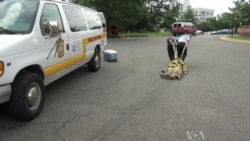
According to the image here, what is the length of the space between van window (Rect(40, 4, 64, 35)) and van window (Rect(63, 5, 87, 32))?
48cm

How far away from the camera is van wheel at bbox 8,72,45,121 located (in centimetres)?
487

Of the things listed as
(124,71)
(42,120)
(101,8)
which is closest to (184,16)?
(101,8)

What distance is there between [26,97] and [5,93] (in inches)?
19.2

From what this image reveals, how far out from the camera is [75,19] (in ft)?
25.2

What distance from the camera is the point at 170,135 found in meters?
4.67

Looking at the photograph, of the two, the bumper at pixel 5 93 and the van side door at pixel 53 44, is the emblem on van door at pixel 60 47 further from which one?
the bumper at pixel 5 93

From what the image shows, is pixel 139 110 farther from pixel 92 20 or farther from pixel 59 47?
pixel 92 20

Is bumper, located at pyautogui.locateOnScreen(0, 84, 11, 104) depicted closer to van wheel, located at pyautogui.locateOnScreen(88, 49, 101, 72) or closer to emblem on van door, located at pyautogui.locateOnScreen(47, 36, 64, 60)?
emblem on van door, located at pyautogui.locateOnScreen(47, 36, 64, 60)

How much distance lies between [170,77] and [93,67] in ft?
7.73

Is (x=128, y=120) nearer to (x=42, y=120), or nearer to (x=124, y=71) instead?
(x=42, y=120)

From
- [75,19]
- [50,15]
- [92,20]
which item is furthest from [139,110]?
[92,20]

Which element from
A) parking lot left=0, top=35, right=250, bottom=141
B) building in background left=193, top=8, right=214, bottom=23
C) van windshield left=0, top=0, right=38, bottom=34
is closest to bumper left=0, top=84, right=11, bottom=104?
parking lot left=0, top=35, right=250, bottom=141

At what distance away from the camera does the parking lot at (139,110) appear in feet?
15.4

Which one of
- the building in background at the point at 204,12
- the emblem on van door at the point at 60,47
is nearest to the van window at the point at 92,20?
the emblem on van door at the point at 60,47
